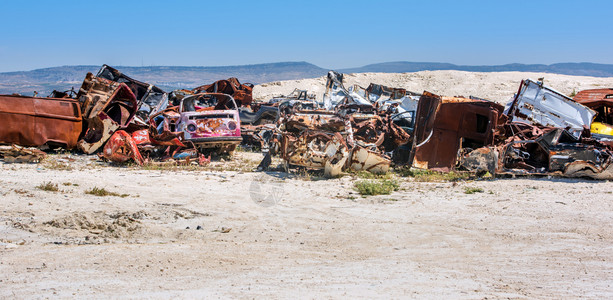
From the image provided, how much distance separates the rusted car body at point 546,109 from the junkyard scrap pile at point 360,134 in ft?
0.07

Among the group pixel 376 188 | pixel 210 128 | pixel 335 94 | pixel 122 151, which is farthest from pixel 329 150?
pixel 335 94

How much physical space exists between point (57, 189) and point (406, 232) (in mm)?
5309

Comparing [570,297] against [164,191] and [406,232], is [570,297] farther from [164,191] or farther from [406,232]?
[164,191]

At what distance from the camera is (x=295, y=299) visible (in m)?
4.02

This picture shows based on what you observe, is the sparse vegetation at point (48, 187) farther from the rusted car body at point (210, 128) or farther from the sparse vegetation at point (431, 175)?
the sparse vegetation at point (431, 175)

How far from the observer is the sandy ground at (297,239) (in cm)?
434

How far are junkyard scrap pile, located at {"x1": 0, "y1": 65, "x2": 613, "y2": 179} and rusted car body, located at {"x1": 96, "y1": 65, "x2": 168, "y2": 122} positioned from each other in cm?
345

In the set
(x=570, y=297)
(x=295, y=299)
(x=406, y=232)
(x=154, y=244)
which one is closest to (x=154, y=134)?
(x=154, y=244)

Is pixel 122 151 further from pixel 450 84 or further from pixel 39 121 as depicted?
pixel 450 84

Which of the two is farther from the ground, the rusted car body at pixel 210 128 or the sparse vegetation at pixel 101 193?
the rusted car body at pixel 210 128

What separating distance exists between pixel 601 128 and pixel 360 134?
5907mm

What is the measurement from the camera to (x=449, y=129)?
11.4 metres

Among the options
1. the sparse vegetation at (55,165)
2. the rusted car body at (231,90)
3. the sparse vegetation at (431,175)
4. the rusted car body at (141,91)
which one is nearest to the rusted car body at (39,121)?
the sparse vegetation at (55,165)

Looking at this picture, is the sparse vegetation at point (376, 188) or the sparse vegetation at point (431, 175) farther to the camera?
the sparse vegetation at point (431, 175)
